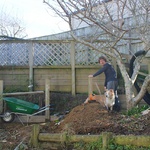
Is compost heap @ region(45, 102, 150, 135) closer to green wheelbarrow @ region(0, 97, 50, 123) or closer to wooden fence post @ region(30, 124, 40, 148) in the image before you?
wooden fence post @ region(30, 124, 40, 148)

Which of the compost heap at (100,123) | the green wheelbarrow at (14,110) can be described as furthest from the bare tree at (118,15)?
the green wheelbarrow at (14,110)

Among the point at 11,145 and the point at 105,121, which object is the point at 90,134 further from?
the point at 11,145

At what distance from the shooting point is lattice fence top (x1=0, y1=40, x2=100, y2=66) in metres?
8.34

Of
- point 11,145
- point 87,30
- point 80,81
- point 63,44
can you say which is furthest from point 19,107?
point 87,30

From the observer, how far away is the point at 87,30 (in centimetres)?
1077

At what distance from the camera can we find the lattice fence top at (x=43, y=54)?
8336 millimetres

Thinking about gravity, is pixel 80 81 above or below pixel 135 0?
below

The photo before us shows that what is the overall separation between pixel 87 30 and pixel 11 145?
697 cm

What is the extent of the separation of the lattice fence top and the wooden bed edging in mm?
3987

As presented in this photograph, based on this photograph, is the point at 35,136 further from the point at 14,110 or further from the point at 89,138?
the point at 14,110

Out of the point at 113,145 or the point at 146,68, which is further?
the point at 146,68

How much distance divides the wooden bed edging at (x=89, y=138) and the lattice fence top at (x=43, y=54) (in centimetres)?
399

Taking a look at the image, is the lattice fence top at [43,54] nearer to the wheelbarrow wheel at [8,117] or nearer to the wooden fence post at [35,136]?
the wheelbarrow wheel at [8,117]

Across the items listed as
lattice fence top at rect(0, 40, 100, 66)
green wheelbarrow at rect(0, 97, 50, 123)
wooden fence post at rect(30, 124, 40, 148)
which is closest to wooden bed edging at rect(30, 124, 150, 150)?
wooden fence post at rect(30, 124, 40, 148)
